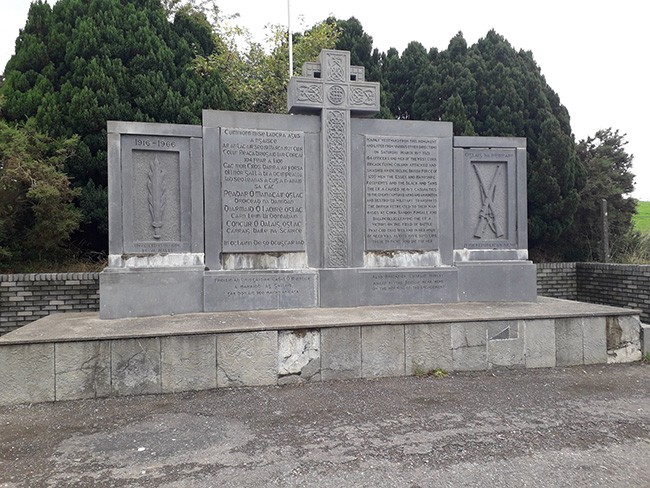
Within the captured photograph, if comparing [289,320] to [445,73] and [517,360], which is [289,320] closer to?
[517,360]

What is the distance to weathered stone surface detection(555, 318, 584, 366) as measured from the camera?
230 inches

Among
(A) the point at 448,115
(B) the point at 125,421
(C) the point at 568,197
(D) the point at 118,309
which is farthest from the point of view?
(A) the point at 448,115

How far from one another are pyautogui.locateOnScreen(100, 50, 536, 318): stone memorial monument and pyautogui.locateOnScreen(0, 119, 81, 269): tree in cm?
343

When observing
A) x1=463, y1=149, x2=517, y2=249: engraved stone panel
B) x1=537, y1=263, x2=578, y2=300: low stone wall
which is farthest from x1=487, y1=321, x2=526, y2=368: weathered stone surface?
x1=537, y1=263, x2=578, y2=300: low stone wall

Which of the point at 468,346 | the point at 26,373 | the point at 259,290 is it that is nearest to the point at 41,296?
the point at 26,373

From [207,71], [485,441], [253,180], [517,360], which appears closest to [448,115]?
[207,71]

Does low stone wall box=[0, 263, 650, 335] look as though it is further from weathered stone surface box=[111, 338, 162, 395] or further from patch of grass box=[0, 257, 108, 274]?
weathered stone surface box=[111, 338, 162, 395]

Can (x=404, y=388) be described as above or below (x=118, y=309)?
below

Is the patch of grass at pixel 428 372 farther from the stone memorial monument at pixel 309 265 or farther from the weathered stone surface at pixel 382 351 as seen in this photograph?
the weathered stone surface at pixel 382 351

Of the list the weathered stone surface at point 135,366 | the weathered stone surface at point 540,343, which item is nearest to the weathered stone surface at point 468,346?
the weathered stone surface at point 540,343

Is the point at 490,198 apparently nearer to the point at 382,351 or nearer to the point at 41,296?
the point at 382,351

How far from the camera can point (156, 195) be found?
658 cm

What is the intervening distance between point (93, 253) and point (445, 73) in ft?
36.2

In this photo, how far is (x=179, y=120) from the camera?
10.9 meters
